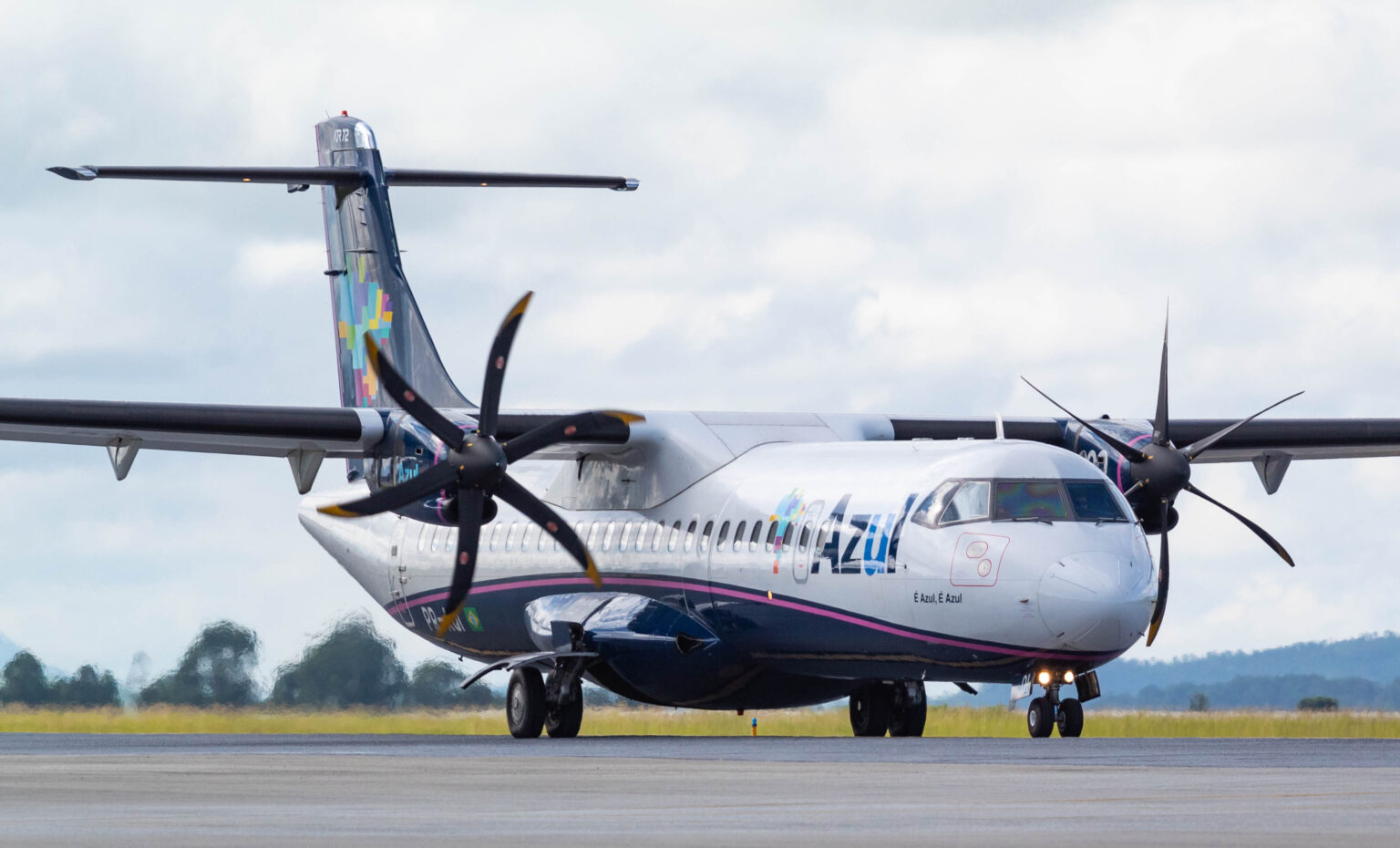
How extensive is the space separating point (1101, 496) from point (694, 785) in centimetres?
796

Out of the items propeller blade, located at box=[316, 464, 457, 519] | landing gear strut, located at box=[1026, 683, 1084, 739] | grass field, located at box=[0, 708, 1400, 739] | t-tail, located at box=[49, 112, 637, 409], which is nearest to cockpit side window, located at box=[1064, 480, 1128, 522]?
landing gear strut, located at box=[1026, 683, 1084, 739]

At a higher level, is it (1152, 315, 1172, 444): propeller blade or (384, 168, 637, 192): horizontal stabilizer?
(384, 168, 637, 192): horizontal stabilizer

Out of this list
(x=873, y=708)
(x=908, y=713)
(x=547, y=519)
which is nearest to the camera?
(x=547, y=519)

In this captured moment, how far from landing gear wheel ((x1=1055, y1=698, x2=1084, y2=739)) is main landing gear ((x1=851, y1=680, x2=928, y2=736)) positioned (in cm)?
326

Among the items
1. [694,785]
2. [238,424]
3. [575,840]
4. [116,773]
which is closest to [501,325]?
[238,424]

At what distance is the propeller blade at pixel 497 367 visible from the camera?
830 inches

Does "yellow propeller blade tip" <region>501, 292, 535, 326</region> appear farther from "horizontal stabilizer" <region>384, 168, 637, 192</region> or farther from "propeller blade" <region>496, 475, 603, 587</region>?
"horizontal stabilizer" <region>384, 168, 637, 192</region>

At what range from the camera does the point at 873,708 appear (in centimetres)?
2294

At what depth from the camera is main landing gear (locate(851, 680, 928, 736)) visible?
22.8 meters

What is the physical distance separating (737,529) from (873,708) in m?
2.71

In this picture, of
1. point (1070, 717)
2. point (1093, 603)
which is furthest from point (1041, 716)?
point (1093, 603)

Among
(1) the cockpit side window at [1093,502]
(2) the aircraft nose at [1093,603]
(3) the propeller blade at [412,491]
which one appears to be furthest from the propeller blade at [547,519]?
(2) the aircraft nose at [1093,603]

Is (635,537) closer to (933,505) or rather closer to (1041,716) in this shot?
(933,505)

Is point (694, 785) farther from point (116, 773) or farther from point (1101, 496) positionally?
point (1101, 496)
